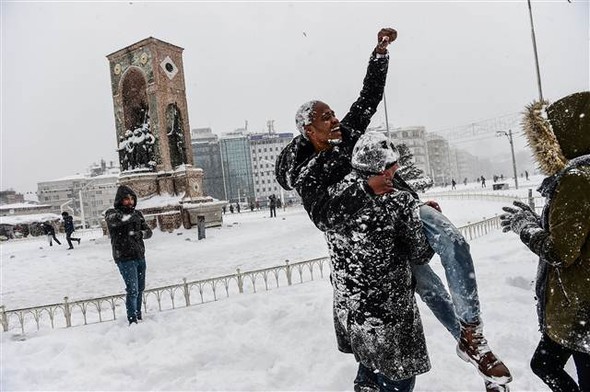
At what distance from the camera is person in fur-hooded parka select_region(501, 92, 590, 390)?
200 centimetres

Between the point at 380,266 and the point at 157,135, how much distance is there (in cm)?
2170

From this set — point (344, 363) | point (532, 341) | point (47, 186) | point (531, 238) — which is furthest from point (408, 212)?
point (47, 186)

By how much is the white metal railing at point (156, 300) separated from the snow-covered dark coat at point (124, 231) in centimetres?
107

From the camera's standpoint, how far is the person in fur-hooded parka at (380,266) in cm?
187

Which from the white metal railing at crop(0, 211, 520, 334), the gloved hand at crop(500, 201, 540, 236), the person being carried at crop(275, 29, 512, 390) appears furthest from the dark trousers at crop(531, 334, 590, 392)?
the white metal railing at crop(0, 211, 520, 334)

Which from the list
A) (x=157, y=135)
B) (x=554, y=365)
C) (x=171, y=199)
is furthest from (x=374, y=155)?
(x=157, y=135)

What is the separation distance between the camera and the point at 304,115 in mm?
2072

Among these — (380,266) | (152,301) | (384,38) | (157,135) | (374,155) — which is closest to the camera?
(374,155)

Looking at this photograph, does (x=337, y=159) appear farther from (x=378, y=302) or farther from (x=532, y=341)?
(x=532, y=341)

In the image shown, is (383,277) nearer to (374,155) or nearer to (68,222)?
(374,155)

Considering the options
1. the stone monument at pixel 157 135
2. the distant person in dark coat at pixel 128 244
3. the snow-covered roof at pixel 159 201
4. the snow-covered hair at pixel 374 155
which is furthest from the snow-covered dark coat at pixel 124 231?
the snow-covered roof at pixel 159 201

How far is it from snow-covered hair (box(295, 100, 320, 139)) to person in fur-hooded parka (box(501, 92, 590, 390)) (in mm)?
1286

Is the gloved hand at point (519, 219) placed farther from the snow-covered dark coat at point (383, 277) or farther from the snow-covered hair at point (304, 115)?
the snow-covered hair at point (304, 115)

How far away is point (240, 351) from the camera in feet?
15.2
